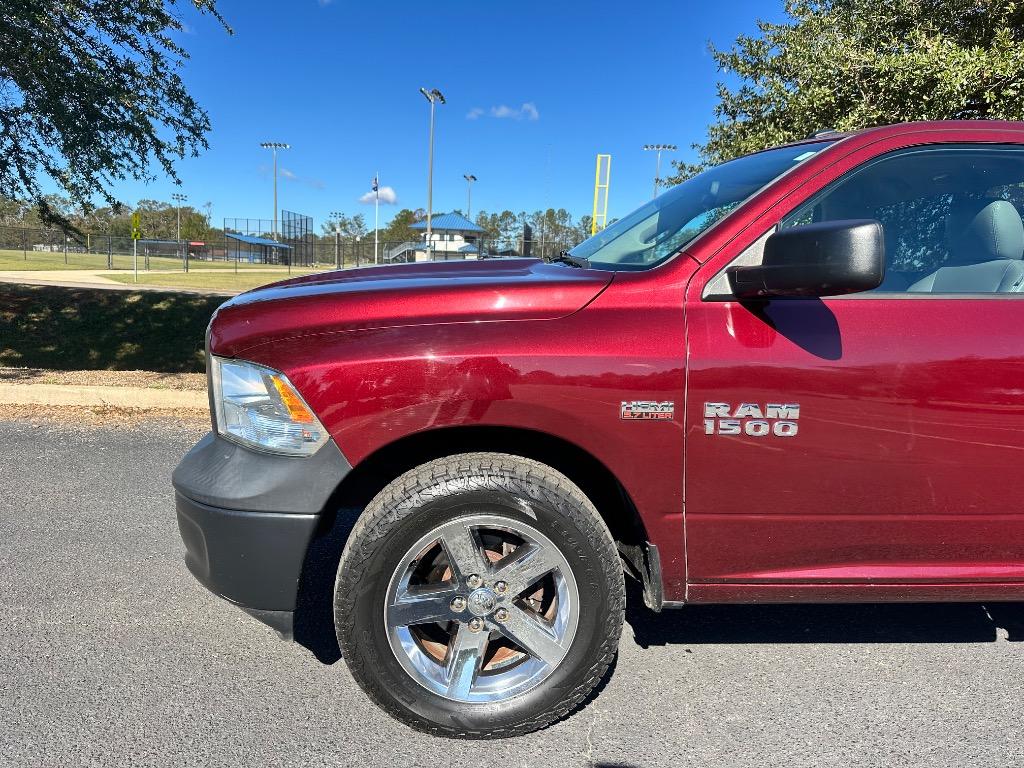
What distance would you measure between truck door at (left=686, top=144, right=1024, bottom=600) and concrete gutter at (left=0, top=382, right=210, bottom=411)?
5465 millimetres

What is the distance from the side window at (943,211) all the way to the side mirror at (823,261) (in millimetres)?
340

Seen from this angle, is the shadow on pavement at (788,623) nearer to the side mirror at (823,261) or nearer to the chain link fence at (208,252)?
the side mirror at (823,261)

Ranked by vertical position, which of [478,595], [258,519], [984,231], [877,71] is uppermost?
[877,71]

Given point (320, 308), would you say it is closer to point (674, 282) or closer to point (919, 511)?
point (674, 282)

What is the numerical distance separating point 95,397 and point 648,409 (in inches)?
239

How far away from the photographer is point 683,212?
8.70 ft

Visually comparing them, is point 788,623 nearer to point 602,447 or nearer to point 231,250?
point 602,447

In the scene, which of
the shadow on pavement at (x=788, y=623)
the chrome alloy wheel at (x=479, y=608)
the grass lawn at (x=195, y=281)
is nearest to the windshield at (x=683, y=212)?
the chrome alloy wheel at (x=479, y=608)

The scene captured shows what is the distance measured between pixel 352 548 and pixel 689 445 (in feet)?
3.45

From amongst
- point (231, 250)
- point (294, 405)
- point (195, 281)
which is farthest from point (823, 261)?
point (231, 250)

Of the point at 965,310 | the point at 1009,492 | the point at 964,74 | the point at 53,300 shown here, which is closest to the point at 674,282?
the point at 965,310

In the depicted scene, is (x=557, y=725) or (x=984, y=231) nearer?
(x=557, y=725)

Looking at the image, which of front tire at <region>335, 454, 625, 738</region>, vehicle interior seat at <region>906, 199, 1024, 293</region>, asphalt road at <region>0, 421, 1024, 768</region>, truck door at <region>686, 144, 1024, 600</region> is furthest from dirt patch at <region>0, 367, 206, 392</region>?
vehicle interior seat at <region>906, 199, 1024, 293</region>

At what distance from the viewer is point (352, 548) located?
1.98 m
